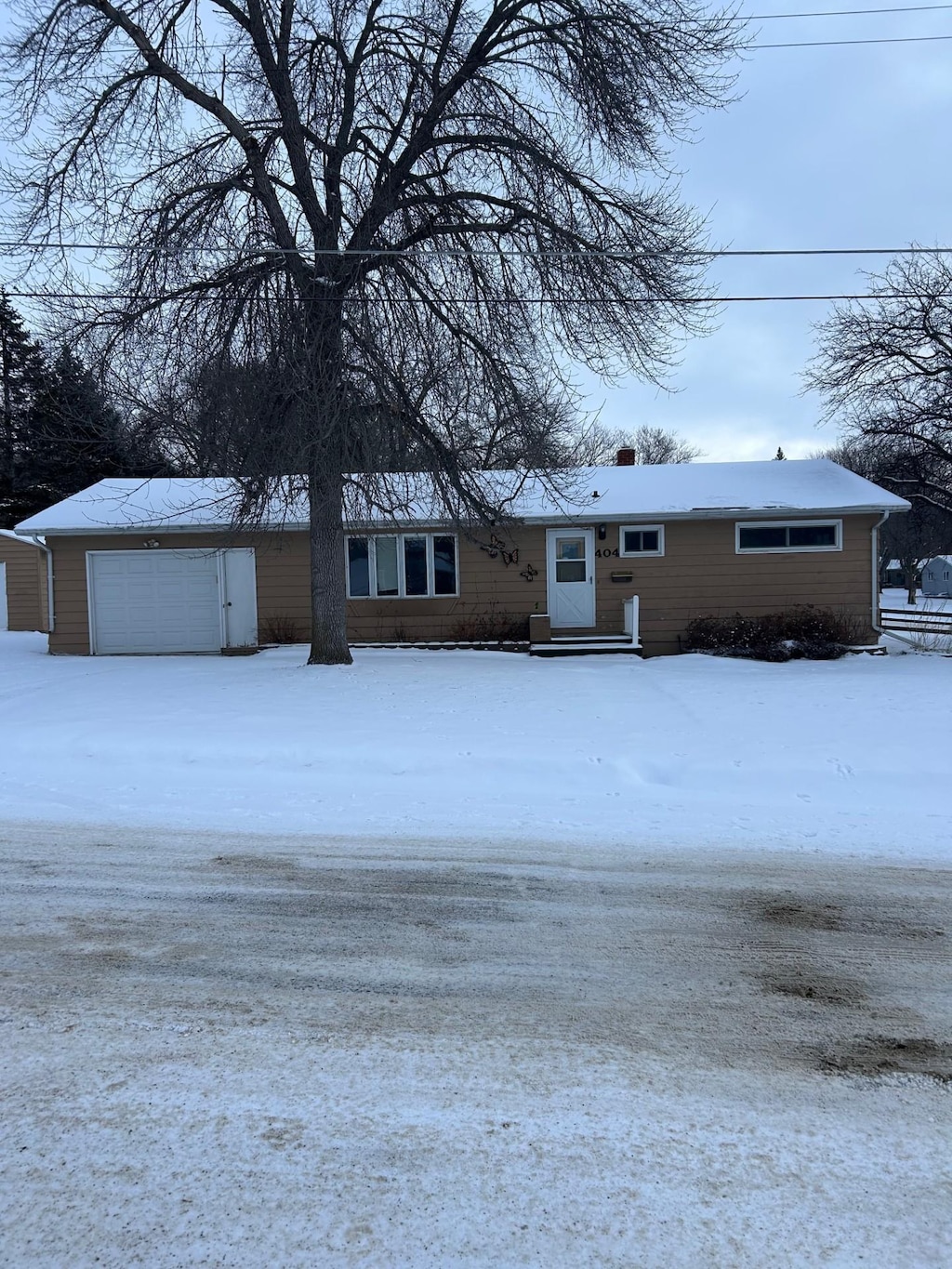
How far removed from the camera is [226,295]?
38.0 feet

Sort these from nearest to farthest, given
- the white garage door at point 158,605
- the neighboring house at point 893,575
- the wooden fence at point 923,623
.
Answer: the white garage door at point 158,605
the wooden fence at point 923,623
the neighboring house at point 893,575

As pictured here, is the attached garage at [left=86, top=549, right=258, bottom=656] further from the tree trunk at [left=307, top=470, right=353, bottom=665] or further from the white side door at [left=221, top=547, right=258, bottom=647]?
the tree trunk at [left=307, top=470, right=353, bottom=665]

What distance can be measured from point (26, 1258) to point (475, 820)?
14.2ft

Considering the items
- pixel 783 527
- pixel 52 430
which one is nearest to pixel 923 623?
pixel 783 527

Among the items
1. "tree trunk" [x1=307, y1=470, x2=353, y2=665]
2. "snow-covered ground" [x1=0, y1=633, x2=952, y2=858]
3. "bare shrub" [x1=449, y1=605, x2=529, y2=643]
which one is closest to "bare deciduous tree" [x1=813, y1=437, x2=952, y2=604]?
"snow-covered ground" [x1=0, y1=633, x2=952, y2=858]

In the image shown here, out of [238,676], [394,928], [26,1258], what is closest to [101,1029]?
[26,1258]

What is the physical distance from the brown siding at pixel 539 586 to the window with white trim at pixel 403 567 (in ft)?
0.71

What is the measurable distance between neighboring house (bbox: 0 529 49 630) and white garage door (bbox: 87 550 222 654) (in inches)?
397

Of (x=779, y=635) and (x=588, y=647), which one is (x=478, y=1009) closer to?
(x=588, y=647)

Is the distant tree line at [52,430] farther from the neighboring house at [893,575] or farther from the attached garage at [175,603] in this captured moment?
the neighboring house at [893,575]

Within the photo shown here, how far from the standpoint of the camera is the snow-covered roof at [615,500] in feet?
55.4

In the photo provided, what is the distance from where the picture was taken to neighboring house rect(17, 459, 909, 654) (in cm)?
1747

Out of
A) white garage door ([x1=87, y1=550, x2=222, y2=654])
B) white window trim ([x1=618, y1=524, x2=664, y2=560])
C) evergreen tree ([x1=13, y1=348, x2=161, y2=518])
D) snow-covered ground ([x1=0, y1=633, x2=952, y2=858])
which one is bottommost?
snow-covered ground ([x1=0, y1=633, x2=952, y2=858])

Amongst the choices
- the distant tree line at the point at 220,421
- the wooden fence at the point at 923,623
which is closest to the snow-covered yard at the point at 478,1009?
the distant tree line at the point at 220,421
